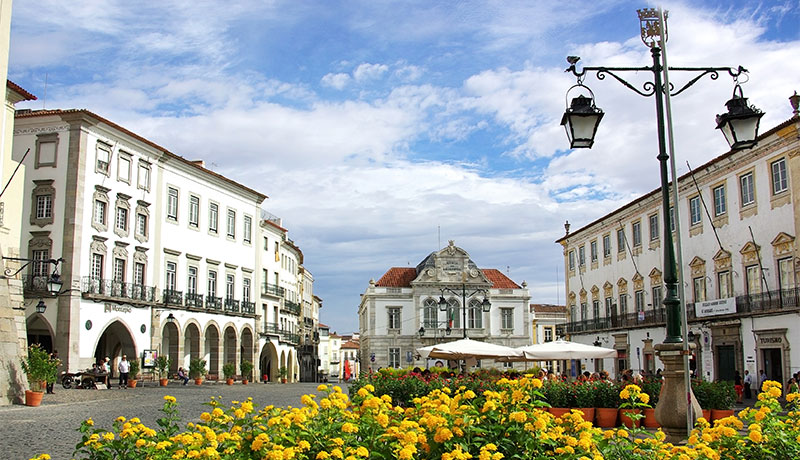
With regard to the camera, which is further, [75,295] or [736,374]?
[75,295]

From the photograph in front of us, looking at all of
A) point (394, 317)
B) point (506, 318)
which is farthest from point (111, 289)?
point (506, 318)

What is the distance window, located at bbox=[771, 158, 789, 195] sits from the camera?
96.0 feet

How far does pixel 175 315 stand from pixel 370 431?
37802 mm

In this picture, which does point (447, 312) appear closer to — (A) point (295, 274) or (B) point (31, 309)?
(A) point (295, 274)

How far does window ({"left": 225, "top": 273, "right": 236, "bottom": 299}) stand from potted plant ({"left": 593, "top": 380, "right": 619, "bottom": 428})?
33809 millimetres

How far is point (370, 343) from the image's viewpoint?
68.1 meters

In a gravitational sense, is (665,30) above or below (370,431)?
above

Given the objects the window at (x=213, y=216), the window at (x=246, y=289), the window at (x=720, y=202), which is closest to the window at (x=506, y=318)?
the window at (x=246, y=289)

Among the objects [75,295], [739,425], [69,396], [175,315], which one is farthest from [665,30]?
[175,315]

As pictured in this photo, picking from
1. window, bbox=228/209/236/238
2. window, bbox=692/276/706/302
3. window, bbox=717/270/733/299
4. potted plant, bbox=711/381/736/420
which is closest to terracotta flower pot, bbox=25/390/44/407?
potted plant, bbox=711/381/736/420

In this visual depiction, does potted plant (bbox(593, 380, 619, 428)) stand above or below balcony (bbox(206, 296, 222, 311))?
below

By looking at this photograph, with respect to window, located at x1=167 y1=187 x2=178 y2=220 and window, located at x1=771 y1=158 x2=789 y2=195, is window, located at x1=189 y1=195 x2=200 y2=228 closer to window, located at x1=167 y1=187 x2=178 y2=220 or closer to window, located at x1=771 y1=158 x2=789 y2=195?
window, located at x1=167 y1=187 x2=178 y2=220

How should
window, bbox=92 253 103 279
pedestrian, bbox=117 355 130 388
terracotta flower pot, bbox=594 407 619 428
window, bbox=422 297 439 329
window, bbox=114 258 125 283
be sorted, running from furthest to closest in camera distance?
window, bbox=422 297 439 329 < window, bbox=114 258 125 283 < window, bbox=92 253 103 279 < pedestrian, bbox=117 355 130 388 < terracotta flower pot, bbox=594 407 619 428

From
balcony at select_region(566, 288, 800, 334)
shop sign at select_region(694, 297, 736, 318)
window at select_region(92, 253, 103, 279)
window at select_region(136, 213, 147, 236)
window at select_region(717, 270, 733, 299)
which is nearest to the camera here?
balcony at select_region(566, 288, 800, 334)
